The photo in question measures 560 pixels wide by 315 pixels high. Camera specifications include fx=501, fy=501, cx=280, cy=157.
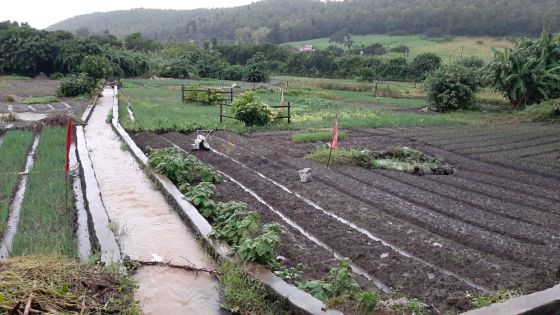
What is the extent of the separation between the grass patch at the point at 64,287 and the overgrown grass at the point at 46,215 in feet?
2.05

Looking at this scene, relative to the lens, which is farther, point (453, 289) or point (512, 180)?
point (512, 180)

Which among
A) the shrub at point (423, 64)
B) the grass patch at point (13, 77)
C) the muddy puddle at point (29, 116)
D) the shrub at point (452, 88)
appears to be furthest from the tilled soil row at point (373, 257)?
the shrub at point (423, 64)

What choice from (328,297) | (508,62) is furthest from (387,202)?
(508,62)

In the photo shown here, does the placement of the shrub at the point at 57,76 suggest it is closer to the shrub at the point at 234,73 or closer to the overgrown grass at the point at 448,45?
the shrub at the point at 234,73

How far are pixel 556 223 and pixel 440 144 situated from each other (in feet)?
27.0

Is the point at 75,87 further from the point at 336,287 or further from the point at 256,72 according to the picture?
the point at 336,287

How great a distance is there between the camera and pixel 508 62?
95.9 feet

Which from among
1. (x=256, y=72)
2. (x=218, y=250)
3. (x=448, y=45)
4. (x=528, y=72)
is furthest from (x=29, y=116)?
(x=448, y=45)

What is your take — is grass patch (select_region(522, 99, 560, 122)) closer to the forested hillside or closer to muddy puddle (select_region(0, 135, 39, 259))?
the forested hillside

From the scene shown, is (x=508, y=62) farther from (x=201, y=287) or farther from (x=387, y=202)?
(x=201, y=287)

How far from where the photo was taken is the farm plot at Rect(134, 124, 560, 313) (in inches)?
233

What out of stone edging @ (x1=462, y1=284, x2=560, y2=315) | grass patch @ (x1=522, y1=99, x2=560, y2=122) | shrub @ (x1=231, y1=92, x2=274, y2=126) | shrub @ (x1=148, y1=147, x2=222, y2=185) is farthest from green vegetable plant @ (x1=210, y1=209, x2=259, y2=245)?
grass patch @ (x1=522, y1=99, x2=560, y2=122)

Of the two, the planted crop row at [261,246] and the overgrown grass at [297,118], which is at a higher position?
the planted crop row at [261,246]

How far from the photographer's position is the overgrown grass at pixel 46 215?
232 inches
